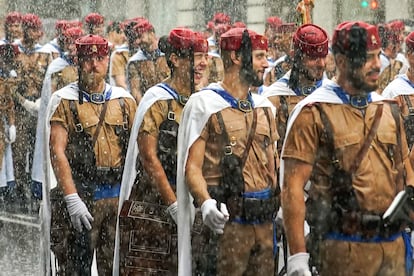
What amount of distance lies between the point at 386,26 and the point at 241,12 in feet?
41.1

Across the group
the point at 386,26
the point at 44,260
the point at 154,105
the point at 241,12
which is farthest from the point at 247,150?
the point at 241,12

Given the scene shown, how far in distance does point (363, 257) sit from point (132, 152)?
9.10 feet

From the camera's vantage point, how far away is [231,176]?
849 cm

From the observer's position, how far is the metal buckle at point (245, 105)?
866cm

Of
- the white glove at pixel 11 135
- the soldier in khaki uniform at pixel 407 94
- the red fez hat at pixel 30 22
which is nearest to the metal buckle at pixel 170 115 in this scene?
the soldier in khaki uniform at pixel 407 94

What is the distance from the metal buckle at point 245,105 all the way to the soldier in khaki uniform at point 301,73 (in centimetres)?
118

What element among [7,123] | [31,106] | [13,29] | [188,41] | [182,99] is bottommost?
[7,123]

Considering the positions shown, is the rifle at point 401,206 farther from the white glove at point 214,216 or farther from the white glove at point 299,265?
the white glove at point 214,216

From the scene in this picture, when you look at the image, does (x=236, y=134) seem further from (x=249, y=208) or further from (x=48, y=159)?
(x=48, y=159)

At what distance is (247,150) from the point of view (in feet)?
28.0

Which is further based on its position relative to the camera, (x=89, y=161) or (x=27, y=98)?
(x=27, y=98)

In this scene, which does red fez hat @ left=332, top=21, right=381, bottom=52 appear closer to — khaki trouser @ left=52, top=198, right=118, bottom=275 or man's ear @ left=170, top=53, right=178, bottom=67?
man's ear @ left=170, top=53, right=178, bottom=67

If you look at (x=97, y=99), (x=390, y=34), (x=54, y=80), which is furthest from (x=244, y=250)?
(x=390, y=34)

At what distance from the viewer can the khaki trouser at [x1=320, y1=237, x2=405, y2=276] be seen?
7.23 meters
